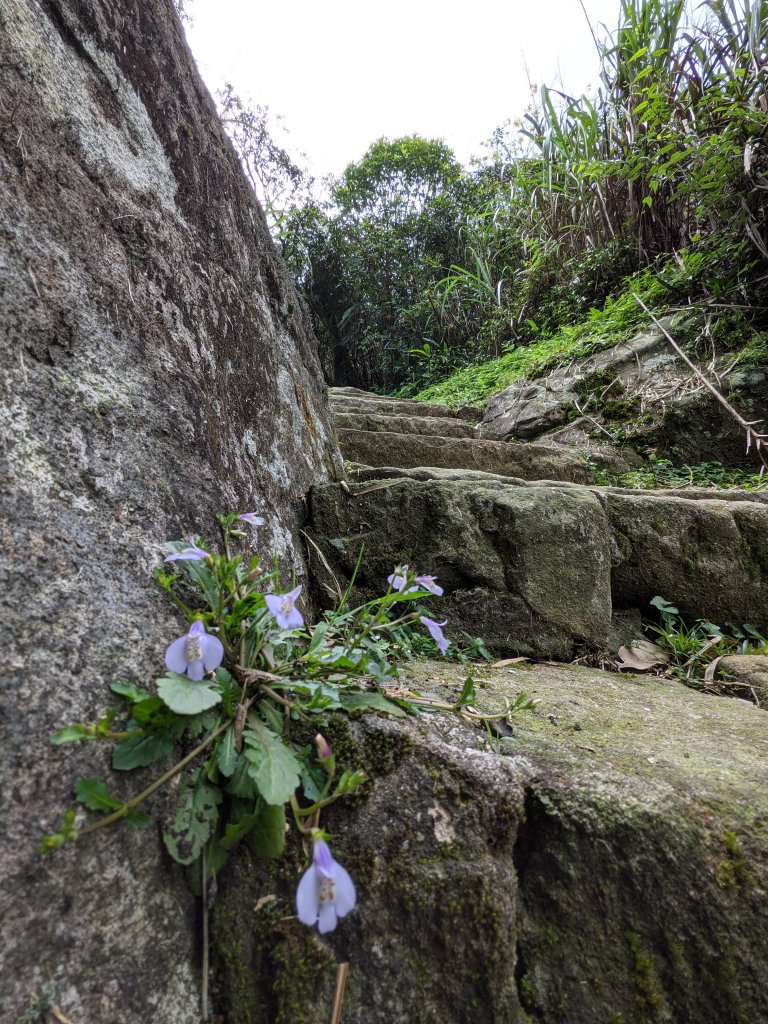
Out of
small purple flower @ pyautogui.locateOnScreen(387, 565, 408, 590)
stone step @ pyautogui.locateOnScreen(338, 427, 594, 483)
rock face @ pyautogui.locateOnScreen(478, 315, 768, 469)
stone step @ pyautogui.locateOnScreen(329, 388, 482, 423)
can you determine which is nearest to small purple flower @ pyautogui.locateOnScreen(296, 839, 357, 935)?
small purple flower @ pyautogui.locateOnScreen(387, 565, 408, 590)

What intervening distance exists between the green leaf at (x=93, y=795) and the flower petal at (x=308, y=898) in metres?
0.23

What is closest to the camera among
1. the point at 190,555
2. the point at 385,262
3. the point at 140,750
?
the point at 140,750

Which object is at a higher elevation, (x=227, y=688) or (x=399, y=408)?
(x=399, y=408)

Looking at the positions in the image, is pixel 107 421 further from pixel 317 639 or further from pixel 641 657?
pixel 641 657

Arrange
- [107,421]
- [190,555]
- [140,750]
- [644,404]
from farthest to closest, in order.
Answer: [644,404] → [107,421] → [190,555] → [140,750]

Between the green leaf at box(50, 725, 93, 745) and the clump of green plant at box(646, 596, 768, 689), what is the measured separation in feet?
5.47

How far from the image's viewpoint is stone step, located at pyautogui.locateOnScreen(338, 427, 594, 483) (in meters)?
3.01

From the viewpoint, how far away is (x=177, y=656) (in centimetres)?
69

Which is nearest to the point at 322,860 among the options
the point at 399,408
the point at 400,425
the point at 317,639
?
the point at 317,639

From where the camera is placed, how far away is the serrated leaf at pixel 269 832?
0.67m

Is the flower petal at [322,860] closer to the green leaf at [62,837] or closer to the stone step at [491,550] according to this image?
the green leaf at [62,837]

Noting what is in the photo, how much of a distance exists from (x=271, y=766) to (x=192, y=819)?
13 centimetres

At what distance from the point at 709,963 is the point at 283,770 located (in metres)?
0.60

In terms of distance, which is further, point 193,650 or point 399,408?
point 399,408
